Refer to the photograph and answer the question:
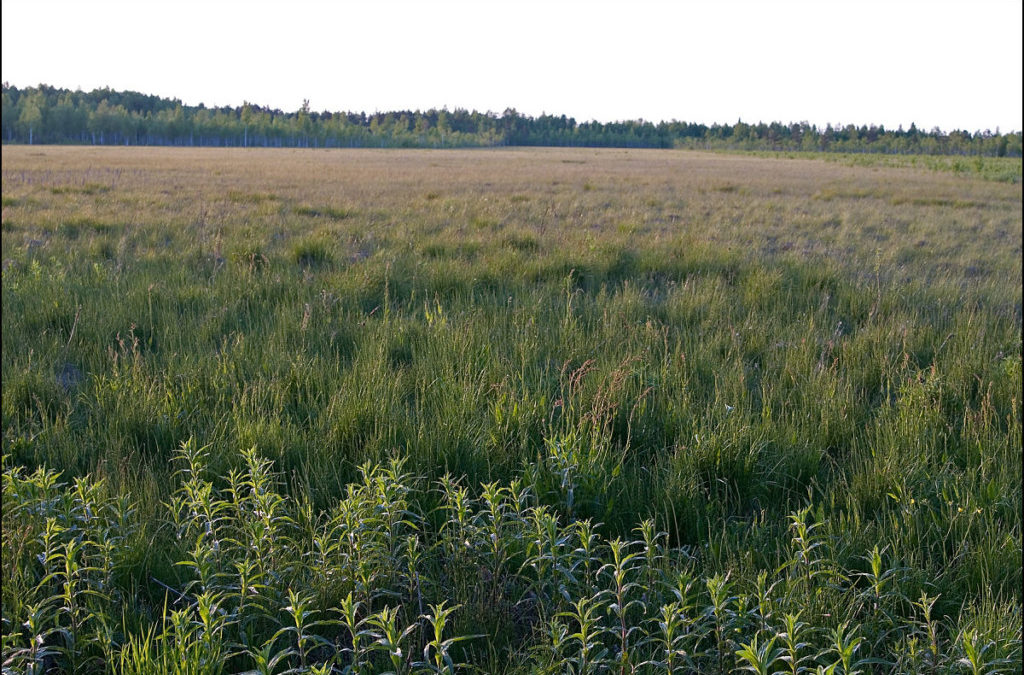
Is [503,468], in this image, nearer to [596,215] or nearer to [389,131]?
[596,215]

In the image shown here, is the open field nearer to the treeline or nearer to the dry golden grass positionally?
the dry golden grass

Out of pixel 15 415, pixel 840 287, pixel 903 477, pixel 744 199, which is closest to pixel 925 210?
pixel 744 199

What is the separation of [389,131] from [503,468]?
137290mm

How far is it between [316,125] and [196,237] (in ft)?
393

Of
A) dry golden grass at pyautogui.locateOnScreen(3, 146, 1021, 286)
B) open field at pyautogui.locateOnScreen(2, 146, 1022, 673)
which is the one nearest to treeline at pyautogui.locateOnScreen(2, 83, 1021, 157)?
dry golden grass at pyautogui.locateOnScreen(3, 146, 1021, 286)

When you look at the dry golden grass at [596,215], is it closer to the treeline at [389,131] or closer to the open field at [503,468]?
the open field at [503,468]

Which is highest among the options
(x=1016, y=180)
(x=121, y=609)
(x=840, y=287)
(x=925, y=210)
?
(x=1016, y=180)

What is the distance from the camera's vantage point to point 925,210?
1571cm

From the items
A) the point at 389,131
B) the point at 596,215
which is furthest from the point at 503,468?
the point at 389,131

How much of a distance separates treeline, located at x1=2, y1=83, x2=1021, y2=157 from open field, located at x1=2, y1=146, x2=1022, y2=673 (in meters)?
90.1

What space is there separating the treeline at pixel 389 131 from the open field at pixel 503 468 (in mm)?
90134

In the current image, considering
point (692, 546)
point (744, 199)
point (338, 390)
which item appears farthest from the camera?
point (744, 199)

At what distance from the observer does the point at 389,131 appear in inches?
5226

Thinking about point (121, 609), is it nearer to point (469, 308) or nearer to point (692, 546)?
point (692, 546)
